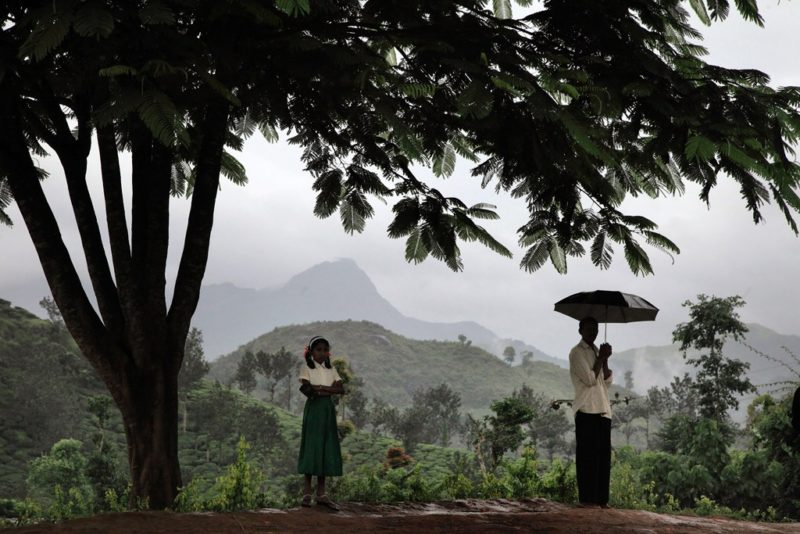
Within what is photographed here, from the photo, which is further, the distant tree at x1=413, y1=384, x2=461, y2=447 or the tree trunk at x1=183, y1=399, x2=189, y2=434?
the distant tree at x1=413, y1=384, x2=461, y2=447

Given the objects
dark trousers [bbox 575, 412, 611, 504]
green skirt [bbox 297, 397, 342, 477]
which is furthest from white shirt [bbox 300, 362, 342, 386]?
dark trousers [bbox 575, 412, 611, 504]

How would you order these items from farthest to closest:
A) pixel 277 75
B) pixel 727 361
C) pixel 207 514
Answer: pixel 727 361 → pixel 207 514 → pixel 277 75

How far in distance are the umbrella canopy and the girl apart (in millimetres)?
2994

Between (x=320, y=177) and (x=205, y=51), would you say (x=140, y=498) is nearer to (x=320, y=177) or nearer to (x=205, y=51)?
(x=320, y=177)

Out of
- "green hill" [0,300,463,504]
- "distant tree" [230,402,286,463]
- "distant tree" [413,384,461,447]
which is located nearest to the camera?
"green hill" [0,300,463,504]

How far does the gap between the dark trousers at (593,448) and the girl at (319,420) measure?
9.17ft

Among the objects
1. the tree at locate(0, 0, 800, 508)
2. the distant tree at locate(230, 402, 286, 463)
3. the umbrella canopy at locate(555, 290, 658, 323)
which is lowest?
→ the distant tree at locate(230, 402, 286, 463)

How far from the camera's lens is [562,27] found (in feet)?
21.1

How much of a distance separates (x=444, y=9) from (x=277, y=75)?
5.07 feet

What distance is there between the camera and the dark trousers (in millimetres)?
9094

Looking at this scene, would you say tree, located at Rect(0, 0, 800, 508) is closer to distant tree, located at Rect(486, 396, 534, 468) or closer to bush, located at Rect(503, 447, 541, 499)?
bush, located at Rect(503, 447, 541, 499)

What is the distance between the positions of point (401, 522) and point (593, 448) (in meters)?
2.63

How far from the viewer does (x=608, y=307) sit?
9609 millimetres

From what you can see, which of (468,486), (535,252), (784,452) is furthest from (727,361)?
(535,252)
